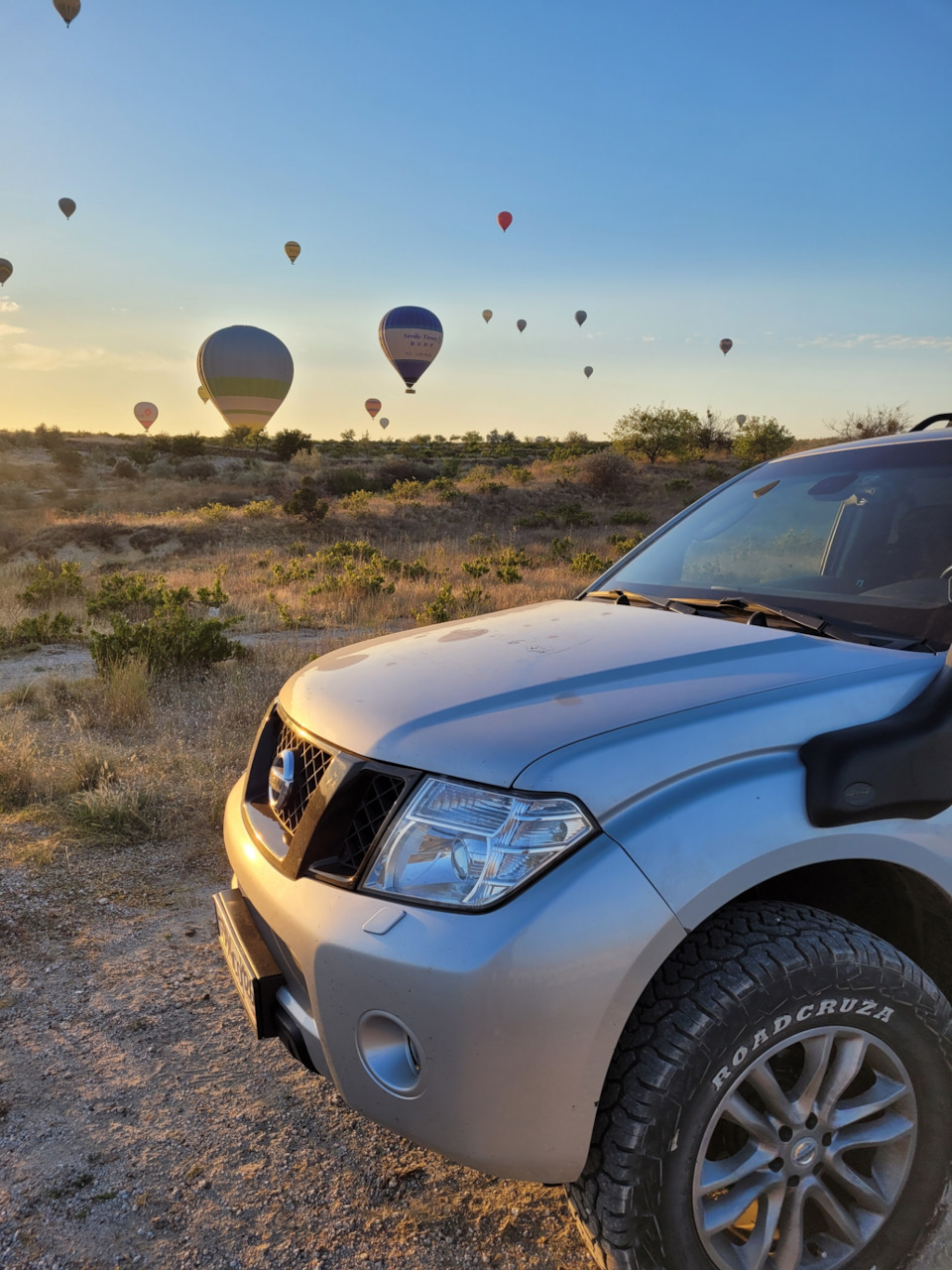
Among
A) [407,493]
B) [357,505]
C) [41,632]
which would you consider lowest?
[41,632]

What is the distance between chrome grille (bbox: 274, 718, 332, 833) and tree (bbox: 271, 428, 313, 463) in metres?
60.1

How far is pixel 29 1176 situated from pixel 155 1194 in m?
0.36

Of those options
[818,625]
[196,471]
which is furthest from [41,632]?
[196,471]

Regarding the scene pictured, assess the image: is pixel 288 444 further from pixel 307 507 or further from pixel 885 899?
pixel 885 899

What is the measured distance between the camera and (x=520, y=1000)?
1.45 m

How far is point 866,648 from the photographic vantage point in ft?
6.93

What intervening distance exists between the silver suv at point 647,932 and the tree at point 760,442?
5436 cm

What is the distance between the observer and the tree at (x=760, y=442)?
53469 millimetres

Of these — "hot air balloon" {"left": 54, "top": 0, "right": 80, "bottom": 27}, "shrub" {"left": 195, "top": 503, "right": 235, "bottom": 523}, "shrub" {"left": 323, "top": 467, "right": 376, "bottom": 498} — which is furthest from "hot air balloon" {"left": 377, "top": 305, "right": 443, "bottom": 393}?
"shrub" {"left": 195, "top": 503, "right": 235, "bottom": 523}

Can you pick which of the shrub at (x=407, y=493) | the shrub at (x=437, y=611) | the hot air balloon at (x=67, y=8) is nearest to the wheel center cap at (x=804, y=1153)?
the shrub at (x=437, y=611)

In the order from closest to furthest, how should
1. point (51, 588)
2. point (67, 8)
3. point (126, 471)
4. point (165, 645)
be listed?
point (165, 645), point (51, 588), point (67, 8), point (126, 471)

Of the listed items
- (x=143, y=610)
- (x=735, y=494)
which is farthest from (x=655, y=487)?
(x=735, y=494)

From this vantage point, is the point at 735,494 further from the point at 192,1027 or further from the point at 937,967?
the point at 192,1027

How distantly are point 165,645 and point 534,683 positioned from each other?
277 inches
